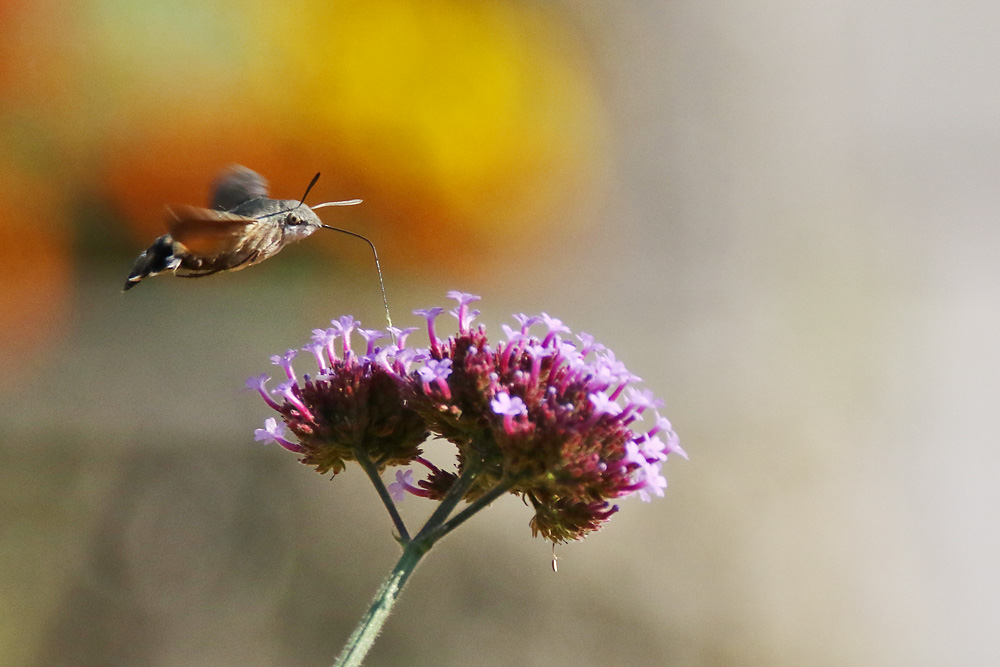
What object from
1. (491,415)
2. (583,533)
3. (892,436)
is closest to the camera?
(491,415)

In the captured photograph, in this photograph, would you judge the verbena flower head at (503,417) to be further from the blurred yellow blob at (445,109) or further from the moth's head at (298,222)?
the blurred yellow blob at (445,109)

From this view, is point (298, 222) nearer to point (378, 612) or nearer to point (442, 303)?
point (378, 612)

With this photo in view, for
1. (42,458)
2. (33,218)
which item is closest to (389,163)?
(33,218)

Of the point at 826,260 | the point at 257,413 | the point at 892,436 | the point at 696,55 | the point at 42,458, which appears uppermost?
the point at 696,55

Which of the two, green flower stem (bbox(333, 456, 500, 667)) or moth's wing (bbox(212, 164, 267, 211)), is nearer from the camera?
green flower stem (bbox(333, 456, 500, 667))

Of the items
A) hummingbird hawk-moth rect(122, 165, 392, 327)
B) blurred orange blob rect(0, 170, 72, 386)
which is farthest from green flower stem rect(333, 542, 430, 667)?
blurred orange blob rect(0, 170, 72, 386)

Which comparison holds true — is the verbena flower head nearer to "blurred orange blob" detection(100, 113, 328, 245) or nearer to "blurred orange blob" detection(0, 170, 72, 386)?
"blurred orange blob" detection(100, 113, 328, 245)

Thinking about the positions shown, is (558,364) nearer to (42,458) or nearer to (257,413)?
(257,413)

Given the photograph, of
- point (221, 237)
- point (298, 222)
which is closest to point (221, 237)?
point (221, 237)
